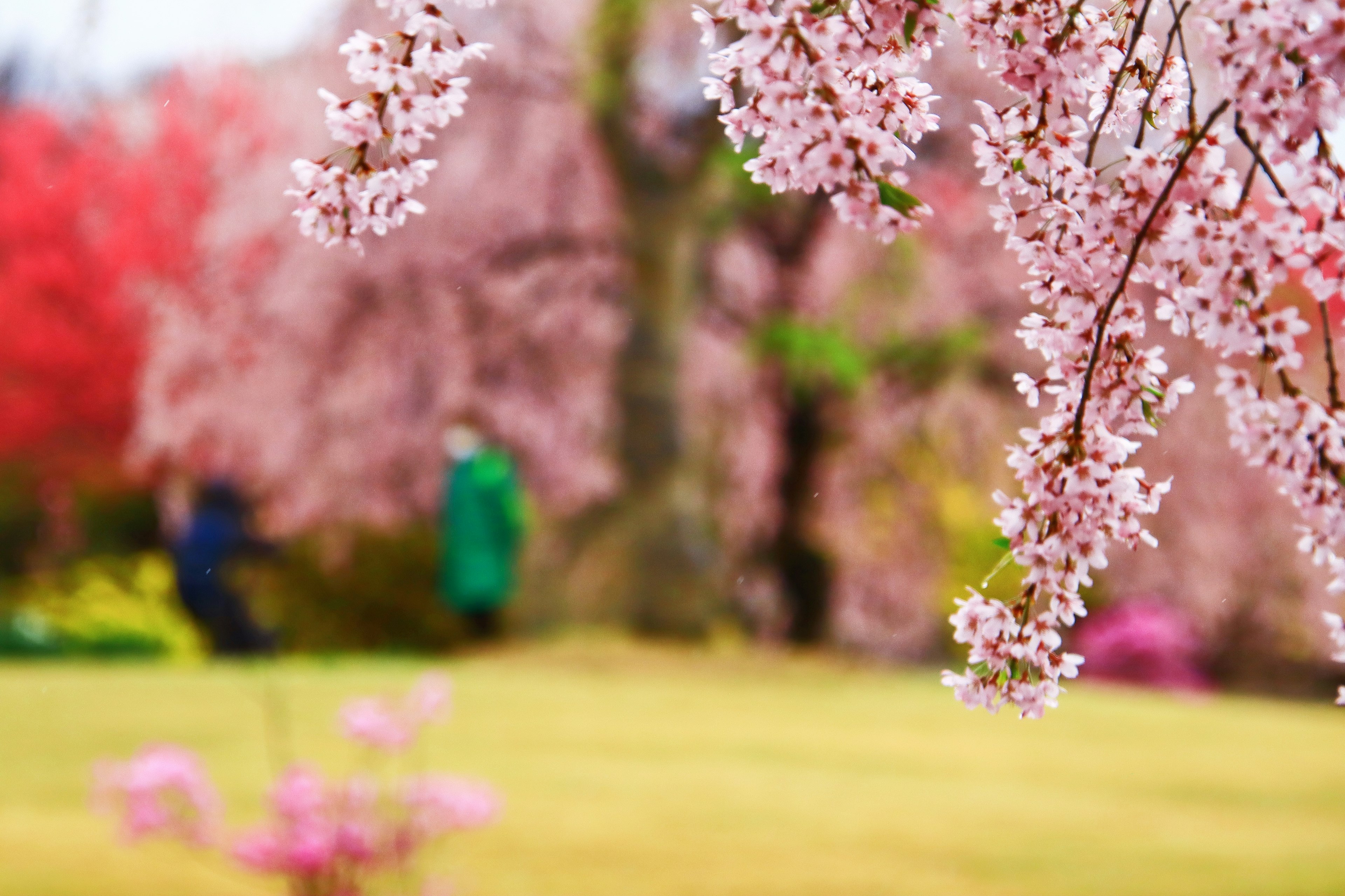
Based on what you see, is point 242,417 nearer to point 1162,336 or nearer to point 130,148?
point 130,148

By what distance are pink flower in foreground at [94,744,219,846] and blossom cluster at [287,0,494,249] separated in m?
3.75

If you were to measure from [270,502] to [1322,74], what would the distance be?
15.4m

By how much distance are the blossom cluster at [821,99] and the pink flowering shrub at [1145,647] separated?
15.1m

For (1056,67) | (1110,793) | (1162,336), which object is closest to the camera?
(1056,67)

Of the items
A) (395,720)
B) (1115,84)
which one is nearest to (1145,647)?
(395,720)

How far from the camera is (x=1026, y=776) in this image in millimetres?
7211

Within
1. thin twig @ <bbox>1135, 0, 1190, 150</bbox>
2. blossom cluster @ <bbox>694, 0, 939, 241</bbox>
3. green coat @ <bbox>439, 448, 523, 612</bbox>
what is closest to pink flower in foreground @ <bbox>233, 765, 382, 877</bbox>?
blossom cluster @ <bbox>694, 0, 939, 241</bbox>

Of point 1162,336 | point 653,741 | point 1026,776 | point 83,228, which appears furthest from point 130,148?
point 1026,776

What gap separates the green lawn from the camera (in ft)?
17.3

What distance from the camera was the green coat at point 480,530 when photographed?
1157 cm

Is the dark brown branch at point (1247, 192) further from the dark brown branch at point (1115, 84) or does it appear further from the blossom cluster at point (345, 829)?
the blossom cluster at point (345, 829)

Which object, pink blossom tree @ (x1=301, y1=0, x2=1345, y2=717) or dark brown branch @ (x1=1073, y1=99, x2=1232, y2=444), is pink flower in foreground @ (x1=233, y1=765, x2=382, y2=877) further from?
dark brown branch @ (x1=1073, y1=99, x2=1232, y2=444)

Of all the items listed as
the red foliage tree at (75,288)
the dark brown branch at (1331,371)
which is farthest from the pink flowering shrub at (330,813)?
the red foliage tree at (75,288)

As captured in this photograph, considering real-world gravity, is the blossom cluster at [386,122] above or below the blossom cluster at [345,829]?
above
